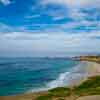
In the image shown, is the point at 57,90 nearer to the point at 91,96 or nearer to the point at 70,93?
the point at 70,93

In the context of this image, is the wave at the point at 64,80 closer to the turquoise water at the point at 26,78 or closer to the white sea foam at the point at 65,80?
the white sea foam at the point at 65,80

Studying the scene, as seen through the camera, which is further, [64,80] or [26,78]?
[26,78]

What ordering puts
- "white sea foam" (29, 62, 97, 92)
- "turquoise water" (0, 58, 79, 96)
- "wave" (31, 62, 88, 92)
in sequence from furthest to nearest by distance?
"turquoise water" (0, 58, 79, 96), "white sea foam" (29, 62, 97, 92), "wave" (31, 62, 88, 92)

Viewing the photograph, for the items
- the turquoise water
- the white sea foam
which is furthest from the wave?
the turquoise water

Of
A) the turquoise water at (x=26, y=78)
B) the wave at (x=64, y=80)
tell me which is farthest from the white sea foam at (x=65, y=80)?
the turquoise water at (x=26, y=78)

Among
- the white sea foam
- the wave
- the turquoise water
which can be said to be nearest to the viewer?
the wave

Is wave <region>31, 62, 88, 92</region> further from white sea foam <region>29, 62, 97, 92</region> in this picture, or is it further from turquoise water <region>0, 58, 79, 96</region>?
turquoise water <region>0, 58, 79, 96</region>

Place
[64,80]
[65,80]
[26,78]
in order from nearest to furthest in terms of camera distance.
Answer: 1. [65,80]
2. [64,80]
3. [26,78]

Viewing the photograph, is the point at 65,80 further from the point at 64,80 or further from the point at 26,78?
the point at 26,78

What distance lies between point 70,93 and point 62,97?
1.93 metres

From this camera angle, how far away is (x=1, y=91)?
38375 mm

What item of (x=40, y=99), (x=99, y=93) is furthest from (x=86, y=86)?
(x=40, y=99)

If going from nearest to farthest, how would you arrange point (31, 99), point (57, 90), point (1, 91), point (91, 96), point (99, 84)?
point (91, 96) → point (31, 99) → point (57, 90) → point (99, 84) → point (1, 91)

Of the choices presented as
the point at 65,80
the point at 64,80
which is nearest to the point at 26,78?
the point at 64,80
